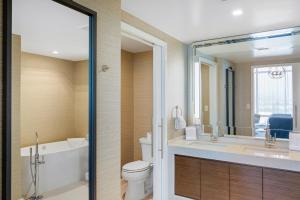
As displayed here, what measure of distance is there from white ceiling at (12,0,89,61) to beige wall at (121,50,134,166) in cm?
248

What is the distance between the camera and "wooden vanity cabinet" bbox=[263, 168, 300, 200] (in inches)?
86.9

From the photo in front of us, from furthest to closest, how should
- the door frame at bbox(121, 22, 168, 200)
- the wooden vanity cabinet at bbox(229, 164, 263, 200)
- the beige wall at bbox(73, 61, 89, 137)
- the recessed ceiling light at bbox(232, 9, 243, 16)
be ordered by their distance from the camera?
the door frame at bbox(121, 22, 168, 200), the wooden vanity cabinet at bbox(229, 164, 263, 200), the recessed ceiling light at bbox(232, 9, 243, 16), the beige wall at bbox(73, 61, 89, 137)

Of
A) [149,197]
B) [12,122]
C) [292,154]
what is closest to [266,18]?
[292,154]

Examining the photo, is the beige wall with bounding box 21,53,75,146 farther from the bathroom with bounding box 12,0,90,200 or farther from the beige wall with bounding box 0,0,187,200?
the beige wall with bounding box 0,0,187,200

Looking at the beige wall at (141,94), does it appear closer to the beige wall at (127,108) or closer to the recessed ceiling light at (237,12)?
the beige wall at (127,108)

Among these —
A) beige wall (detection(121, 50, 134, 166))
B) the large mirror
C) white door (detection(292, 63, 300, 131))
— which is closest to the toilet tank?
beige wall (detection(121, 50, 134, 166))

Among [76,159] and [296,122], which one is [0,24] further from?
[296,122]

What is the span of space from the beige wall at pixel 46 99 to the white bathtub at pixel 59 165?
0.20ft

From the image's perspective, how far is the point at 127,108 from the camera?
416cm

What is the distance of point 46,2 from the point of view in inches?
52.9

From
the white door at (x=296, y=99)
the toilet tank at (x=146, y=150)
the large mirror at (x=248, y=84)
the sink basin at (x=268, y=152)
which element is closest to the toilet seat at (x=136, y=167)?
the toilet tank at (x=146, y=150)

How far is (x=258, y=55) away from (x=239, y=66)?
274 millimetres

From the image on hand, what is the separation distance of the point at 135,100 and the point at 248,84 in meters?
2.10

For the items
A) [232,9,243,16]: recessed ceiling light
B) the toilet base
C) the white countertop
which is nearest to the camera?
[232,9,243,16]: recessed ceiling light
